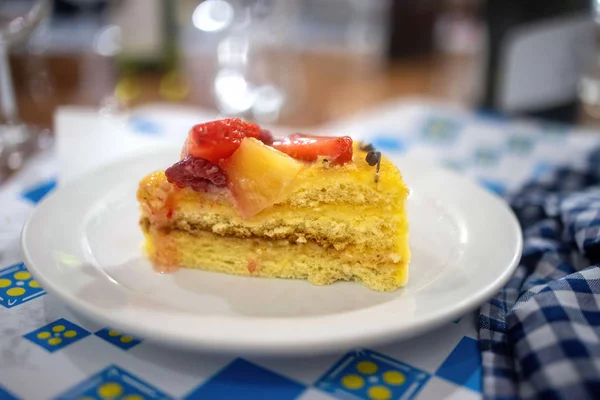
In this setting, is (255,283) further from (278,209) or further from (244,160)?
(244,160)

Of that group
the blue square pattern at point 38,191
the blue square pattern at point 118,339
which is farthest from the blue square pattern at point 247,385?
the blue square pattern at point 38,191

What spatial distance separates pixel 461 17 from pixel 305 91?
3.44 m

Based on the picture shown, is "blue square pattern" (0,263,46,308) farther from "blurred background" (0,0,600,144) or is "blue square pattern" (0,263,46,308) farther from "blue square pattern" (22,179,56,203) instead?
"blurred background" (0,0,600,144)

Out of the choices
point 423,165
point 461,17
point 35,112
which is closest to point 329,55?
point 461,17

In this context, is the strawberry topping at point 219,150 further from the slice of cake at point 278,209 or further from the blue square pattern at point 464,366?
the blue square pattern at point 464,366

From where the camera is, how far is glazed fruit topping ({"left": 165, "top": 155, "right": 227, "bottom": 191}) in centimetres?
136

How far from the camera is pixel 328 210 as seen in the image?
1.38 meters

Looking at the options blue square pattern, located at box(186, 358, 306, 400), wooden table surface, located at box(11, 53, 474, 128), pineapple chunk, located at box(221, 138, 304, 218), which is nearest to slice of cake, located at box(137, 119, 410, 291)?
pineapple chunk, located at box(221, 138, 304, 218)

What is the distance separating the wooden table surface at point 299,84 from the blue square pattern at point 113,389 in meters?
1.86

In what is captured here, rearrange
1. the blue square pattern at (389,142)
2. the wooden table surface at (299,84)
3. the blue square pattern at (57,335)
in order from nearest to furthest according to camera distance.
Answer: the blue square pattern at (57,335) < the blue square pattern at (389,142) < the wooden table surface at (299,84)

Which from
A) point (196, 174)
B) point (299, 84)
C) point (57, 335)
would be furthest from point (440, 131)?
point (57, 335)

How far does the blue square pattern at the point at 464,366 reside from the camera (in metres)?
1.02

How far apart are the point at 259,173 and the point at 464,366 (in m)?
0.62

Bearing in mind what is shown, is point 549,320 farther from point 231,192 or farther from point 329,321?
point 231,192
